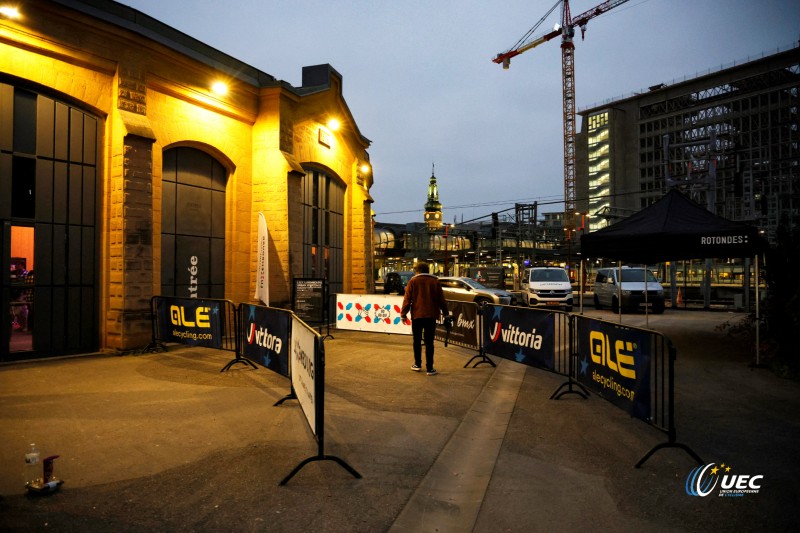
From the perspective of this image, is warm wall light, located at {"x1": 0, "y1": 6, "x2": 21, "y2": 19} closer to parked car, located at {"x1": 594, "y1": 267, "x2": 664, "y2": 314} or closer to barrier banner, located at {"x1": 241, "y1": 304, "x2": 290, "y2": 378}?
barrier banner, located at {"x1": 241, "y1": 304, "x2": 290, "y2": 378}

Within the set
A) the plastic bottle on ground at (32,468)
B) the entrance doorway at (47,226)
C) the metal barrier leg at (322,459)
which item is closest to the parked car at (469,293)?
the entrance doorway at (47,226)

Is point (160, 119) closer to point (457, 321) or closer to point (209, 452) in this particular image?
point (457, 321)

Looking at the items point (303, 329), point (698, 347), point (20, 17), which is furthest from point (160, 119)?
point (698, 347)

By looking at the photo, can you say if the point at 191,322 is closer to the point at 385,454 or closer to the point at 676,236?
the point at 385,454

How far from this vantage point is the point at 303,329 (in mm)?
4980

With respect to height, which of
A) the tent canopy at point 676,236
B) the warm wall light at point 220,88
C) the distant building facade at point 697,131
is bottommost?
the tent canopy at point 676,236

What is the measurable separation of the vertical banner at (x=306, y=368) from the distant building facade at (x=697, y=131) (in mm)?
62930

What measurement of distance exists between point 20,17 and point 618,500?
1217 centimetres

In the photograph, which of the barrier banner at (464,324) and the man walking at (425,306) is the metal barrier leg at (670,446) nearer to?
the man walking at (425,306)

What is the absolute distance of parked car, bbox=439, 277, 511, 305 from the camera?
19.8 m

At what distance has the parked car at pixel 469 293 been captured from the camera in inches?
778

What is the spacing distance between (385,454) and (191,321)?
629cm

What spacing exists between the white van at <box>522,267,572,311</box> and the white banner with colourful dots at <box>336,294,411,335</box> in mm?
11882

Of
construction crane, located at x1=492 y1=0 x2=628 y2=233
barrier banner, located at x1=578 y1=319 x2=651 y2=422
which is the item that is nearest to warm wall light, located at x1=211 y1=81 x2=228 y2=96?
barrier banner, located at x1=578 y1=319 x2=651 y2=422
